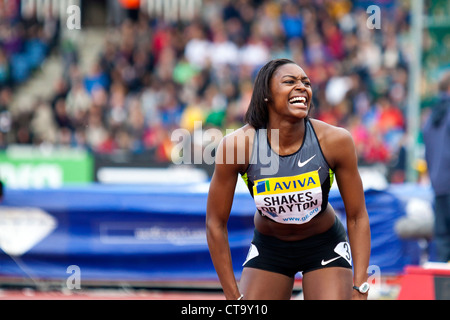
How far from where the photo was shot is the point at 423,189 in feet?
30.1

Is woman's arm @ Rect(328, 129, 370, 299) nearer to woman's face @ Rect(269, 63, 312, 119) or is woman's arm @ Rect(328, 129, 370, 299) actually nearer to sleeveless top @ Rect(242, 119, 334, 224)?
sleeveless top @ Rect(242, 119, 334, 224)

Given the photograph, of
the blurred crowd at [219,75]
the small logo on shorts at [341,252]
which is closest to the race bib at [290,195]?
the small logo on shorts at [341,252]

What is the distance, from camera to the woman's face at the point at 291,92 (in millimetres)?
4379

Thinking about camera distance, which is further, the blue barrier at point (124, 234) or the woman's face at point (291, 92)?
the blue barrier at point (124, 234)

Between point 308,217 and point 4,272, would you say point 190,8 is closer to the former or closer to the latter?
point 4,272

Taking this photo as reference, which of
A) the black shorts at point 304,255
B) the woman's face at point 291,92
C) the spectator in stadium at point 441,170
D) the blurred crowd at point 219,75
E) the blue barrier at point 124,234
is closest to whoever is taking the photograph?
the woman's face at point 291,92

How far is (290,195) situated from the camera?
176 inches

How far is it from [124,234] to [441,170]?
3686 millimetres

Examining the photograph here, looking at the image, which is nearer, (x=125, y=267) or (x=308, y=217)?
(x=308, y=217)

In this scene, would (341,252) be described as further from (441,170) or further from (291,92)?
(441,170)

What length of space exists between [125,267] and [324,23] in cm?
990

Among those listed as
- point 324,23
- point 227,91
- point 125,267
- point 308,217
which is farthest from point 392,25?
point 308,217

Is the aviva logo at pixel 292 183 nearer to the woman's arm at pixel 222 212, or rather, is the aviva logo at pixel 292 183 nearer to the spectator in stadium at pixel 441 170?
the woman's arm at pixel 222 212

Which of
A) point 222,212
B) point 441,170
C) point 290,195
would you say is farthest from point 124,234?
point 290,195
